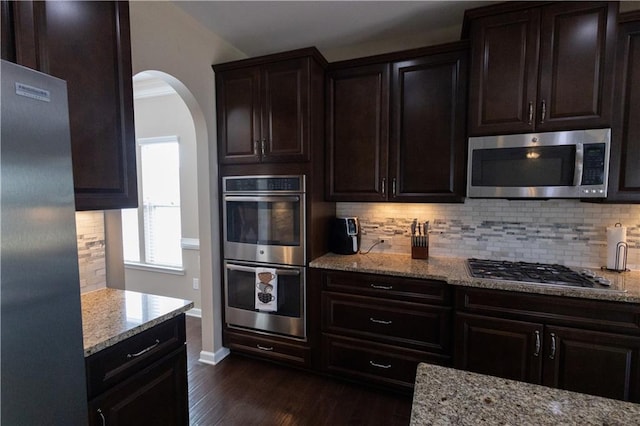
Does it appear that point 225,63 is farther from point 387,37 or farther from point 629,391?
point 629,391

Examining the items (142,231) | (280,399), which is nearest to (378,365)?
(280,399)

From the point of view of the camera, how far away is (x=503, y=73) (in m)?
2.03

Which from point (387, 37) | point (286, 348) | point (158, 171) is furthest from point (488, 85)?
point (158, 171)

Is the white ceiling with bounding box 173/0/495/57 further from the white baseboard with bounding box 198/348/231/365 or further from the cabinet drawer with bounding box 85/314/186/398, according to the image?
the white baseboard with bounding box 198/348/231/365

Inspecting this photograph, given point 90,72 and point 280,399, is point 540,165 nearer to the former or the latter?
point 280,399

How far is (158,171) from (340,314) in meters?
2.98

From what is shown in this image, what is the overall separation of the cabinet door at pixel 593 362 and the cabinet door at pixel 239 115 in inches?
94.2

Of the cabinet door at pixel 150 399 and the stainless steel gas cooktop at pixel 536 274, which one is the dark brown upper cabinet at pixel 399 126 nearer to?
the stainless steel gas cooktop at pixel 536 274

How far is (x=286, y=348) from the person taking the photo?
252 centimetres

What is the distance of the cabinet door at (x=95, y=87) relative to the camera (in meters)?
1.16

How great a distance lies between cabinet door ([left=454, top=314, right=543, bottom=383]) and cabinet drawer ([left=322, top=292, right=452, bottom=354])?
11cm

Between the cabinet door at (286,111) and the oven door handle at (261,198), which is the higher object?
the cabinet door at (286,111)

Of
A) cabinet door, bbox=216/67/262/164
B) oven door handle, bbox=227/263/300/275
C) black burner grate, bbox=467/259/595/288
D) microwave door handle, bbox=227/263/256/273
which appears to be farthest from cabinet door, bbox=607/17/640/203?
microwave door handle, bbox=227/263/256/273

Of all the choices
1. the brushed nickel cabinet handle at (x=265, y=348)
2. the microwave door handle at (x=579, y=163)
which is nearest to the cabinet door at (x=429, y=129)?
the microwave door handle at (x=579, y=163)
